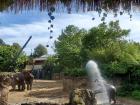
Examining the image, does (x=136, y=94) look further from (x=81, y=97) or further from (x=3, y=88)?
(x=3, y=88)

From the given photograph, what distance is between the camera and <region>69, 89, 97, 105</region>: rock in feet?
26.9

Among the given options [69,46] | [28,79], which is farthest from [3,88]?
[69,46]

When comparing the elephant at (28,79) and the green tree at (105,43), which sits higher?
the green tree at (105,43)

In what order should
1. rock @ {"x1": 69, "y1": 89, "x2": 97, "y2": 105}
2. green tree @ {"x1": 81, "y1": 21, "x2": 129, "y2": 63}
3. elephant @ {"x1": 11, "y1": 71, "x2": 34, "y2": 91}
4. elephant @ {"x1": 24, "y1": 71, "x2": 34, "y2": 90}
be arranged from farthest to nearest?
1. green tree @ {"x1": 81, "y1": 21, "x2": 129, "y2": 63}
2. elephant @ {"x1": 24, "y1": 71, "x2": 34, "y2": 90}
3. elephant @ {"x1": 11, "y1": 71, "x2": 34, "y2": 91}
4. rock @ {"x1": 69, "y1": 89, "x2": 97, "y2": 105}

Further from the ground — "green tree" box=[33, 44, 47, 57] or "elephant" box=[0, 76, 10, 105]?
"green tree" box=[33, 44, 47, 57]

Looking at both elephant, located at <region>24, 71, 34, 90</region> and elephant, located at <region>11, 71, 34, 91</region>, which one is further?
elephant, located at <region>24, 71, 34, 90</region>

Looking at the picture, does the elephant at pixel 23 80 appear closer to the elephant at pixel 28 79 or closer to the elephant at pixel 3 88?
the elephant at pixel 28 79

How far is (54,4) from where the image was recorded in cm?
460

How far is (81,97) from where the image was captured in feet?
28.8

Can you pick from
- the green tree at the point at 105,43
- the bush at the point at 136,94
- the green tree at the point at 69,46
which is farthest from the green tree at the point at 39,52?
the bush at the point at 136,94

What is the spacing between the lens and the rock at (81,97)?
8209 millimetres

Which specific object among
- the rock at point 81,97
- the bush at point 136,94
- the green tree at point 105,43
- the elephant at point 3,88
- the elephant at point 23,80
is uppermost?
the green tree at point 105,43

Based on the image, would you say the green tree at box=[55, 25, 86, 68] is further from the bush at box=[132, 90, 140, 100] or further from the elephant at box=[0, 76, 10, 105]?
the elephant at box=[0, 76, 10, 105]

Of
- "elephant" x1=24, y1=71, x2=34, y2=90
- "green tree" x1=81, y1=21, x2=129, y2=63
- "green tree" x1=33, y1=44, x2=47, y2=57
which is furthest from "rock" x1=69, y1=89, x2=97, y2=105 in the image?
"green tree" x1=33, y1=44, x2=47, y2=57
